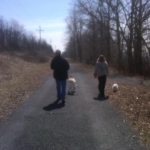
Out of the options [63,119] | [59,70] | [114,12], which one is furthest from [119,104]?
[114,12]

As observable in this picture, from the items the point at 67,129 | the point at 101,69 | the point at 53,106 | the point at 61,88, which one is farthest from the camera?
the point at 101,69

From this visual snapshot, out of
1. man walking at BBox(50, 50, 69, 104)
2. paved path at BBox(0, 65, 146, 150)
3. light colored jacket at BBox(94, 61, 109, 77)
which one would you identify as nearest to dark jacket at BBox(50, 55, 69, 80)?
man walking at BBox(50, 50, 69, 104)

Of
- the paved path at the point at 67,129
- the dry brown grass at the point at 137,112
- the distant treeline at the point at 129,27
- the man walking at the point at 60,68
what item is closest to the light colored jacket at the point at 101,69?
the dry brown grass at the point at 137,112

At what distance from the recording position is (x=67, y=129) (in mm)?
8062

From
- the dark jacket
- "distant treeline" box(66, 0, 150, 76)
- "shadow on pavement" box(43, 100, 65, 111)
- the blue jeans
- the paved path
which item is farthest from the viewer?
"distant treeline" box(66, 0, 150, 76)

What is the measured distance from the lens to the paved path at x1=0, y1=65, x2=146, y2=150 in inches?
263

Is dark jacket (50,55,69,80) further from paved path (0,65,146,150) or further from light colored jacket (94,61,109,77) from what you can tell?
light colored jacket (94,61,109,77)

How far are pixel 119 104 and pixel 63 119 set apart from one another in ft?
11.5

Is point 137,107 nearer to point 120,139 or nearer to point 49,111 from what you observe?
point 49,111

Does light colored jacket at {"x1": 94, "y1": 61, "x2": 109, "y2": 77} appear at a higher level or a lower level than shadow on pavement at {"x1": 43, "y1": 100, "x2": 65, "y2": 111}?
higher

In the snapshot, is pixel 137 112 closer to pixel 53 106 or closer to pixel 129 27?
pixel 53 106

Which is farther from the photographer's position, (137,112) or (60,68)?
(60,68)

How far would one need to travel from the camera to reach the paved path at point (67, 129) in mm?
6676

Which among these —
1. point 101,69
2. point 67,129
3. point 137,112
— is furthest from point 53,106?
point 101,69
